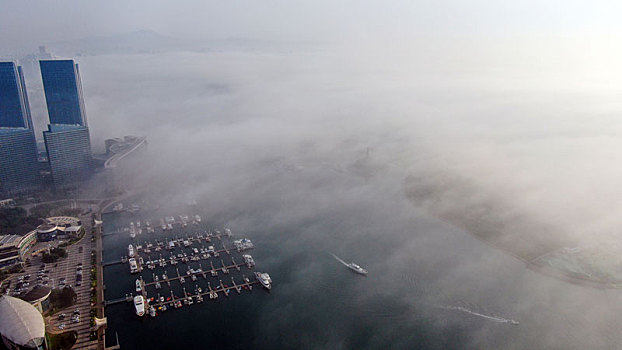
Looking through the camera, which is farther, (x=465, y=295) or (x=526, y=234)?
(x=526, y=234)

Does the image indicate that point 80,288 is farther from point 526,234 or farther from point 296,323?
point 526,234

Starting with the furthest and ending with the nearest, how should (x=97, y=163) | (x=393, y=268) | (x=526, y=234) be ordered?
(x=97, y=163), (x=526, y=234), (x=393, y=268)

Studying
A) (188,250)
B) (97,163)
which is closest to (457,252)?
(188,250)

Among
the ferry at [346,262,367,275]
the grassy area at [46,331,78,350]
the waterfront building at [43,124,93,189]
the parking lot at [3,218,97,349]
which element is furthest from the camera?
the waterfront building at [43,124,93,189]

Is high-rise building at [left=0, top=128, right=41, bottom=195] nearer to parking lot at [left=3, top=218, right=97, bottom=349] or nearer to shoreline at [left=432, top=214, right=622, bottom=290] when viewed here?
parking lot at [left=3, top=218, right=97, bottom=349]

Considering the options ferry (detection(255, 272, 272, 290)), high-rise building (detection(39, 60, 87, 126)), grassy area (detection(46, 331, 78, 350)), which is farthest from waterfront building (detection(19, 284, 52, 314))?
high-rise building (detection(39, 60, 87, 126))

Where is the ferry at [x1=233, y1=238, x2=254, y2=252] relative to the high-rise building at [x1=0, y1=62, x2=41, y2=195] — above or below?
below

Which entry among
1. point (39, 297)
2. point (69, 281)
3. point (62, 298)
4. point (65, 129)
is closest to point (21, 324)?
point (39, 297)

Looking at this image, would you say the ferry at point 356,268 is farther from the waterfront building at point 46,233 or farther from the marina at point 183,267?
the waterfront building at point 46,233
